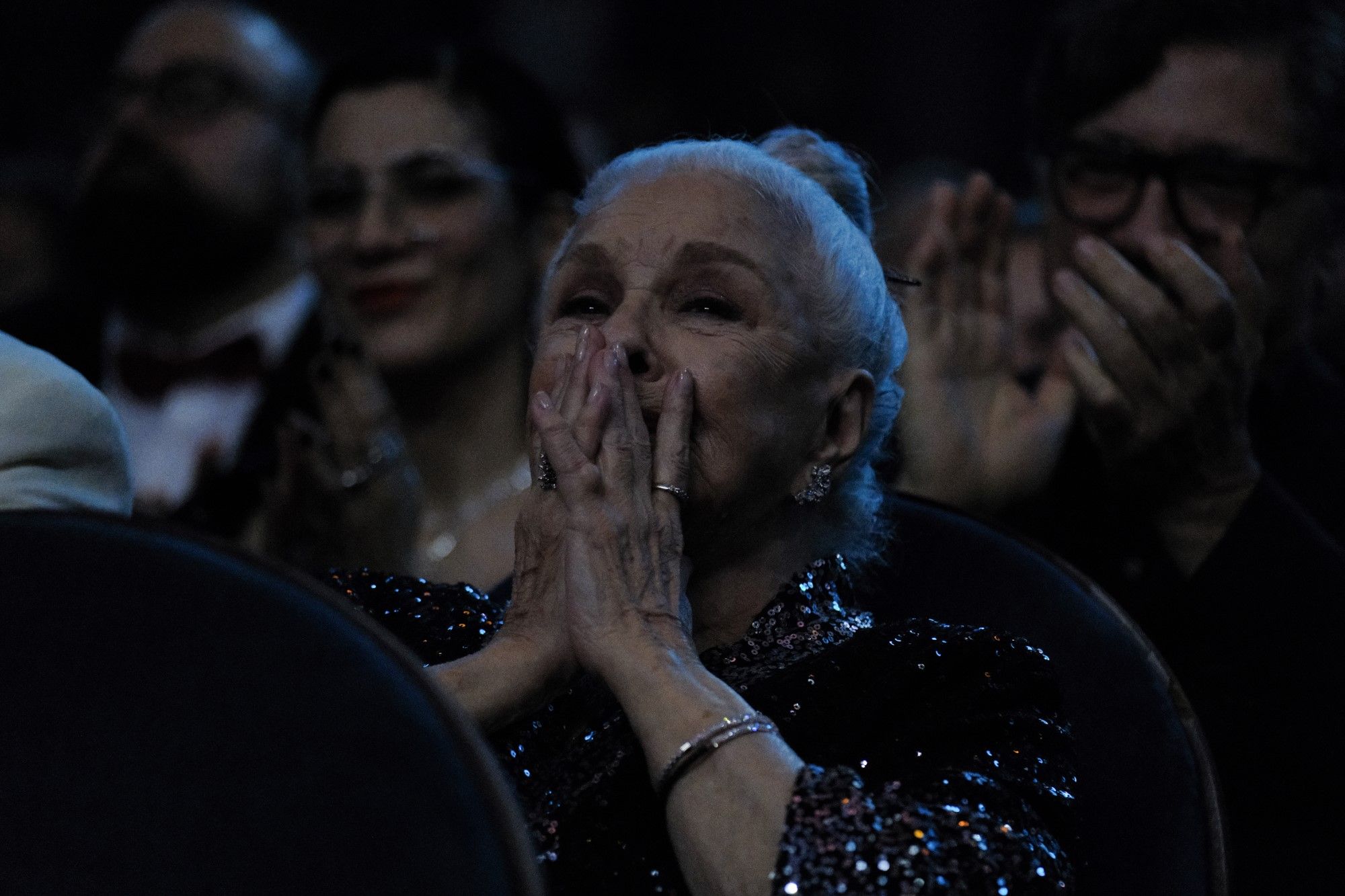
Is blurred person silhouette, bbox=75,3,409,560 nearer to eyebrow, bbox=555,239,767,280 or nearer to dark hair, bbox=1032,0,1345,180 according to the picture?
dark hair, bbox=1032,0,1345,180

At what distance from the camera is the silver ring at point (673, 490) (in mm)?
1467

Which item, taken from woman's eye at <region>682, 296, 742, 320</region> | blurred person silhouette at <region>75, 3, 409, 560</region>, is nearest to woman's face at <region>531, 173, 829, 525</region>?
woman's eye at <region>682, 296, 742, 320</region>

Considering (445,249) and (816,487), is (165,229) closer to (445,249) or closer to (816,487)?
(445,249)

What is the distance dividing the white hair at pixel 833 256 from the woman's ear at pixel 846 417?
0.02 m

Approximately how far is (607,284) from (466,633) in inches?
14.8

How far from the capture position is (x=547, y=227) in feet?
9.10

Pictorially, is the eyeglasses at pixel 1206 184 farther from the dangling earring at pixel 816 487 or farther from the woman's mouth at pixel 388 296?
the woman's mouth at pixel 388 296

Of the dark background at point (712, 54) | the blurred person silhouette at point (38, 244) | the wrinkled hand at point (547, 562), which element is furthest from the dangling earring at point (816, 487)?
the dark background at point (712, 54)

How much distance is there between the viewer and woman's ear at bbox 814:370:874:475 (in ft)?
5.42

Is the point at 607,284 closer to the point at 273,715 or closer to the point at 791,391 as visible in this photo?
the point at 791,391

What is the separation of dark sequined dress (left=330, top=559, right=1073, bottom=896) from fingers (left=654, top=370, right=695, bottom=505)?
18 cm

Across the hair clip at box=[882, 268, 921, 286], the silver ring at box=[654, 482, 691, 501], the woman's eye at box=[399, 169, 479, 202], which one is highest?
the hair clip at box=[882, 268, 921, 286]

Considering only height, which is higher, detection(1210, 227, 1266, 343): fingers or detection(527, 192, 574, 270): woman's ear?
detection(1210, 227, 1266, 343): fingers

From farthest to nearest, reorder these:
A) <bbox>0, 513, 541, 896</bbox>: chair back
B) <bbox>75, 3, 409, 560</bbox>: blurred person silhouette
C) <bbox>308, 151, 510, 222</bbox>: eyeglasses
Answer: <bbox>75, 3, 409, 560</bbox>: blurred person silhouette → <bbox>308, 151, 510, 222</bbox>: eyeglasses → <bbox>0, 513, 541, 896</bbox>: chair back
